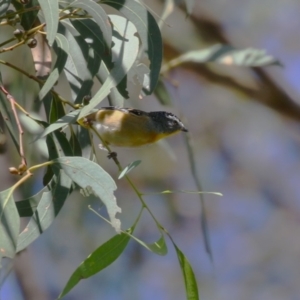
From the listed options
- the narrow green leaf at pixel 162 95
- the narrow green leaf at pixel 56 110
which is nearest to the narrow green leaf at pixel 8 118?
the narrow green leaf at pixel 56 110

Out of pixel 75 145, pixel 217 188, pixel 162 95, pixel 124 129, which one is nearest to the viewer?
pixel 75 145

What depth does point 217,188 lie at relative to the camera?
12.0ft

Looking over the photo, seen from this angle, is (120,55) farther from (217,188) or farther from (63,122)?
(217,188)

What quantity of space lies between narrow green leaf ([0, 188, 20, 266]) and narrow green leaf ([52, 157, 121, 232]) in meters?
0.11

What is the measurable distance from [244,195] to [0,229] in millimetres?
2942

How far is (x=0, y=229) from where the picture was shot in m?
0.95

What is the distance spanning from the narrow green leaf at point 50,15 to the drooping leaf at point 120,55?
116 mm

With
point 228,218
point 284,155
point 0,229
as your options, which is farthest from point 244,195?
point 0,229

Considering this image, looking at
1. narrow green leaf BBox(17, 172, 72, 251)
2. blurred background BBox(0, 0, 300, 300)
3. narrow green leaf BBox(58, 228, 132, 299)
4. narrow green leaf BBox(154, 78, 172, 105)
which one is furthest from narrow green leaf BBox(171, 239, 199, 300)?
blurred background BBox(0, 0, 300, 300)

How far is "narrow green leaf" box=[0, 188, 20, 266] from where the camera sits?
3.03 feet

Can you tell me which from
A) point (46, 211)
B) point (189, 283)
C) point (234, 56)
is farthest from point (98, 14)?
point (234, 56)

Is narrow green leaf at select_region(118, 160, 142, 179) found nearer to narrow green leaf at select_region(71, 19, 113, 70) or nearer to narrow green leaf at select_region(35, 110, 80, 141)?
narrow green leaf at select_region(35, 110, 80, 141)

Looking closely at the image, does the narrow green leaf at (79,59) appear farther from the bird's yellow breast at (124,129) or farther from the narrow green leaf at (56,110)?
the bird's yellow breast at (124,129)

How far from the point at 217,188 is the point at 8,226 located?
2.78m
